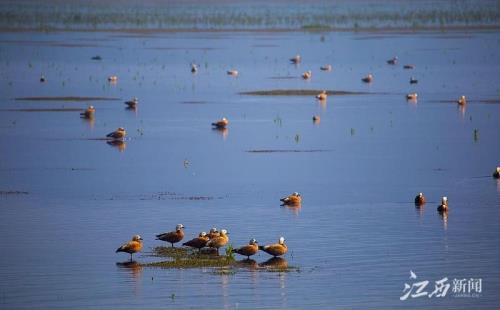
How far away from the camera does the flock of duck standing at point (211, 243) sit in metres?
24.3

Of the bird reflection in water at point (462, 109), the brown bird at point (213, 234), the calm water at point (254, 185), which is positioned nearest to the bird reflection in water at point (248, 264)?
the calm water at point (254, 185)

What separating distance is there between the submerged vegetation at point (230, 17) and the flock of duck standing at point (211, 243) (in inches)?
3377

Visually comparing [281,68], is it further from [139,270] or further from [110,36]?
[139,270]

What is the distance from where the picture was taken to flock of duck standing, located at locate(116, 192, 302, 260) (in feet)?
79.6

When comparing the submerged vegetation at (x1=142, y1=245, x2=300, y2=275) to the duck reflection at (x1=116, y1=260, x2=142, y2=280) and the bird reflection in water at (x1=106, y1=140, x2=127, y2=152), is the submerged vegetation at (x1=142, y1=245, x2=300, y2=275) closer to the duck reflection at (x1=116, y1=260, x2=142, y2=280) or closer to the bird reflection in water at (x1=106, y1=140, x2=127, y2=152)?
the duck reflection at (x1=116, y1=260, x2=142, y2=280)

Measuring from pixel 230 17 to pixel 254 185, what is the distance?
99533mm

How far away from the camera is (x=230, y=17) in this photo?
435 feet

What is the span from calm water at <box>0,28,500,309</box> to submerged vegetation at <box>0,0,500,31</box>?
44752 millimetres

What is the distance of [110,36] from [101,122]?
5972cm

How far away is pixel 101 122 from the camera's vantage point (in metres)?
48.6
